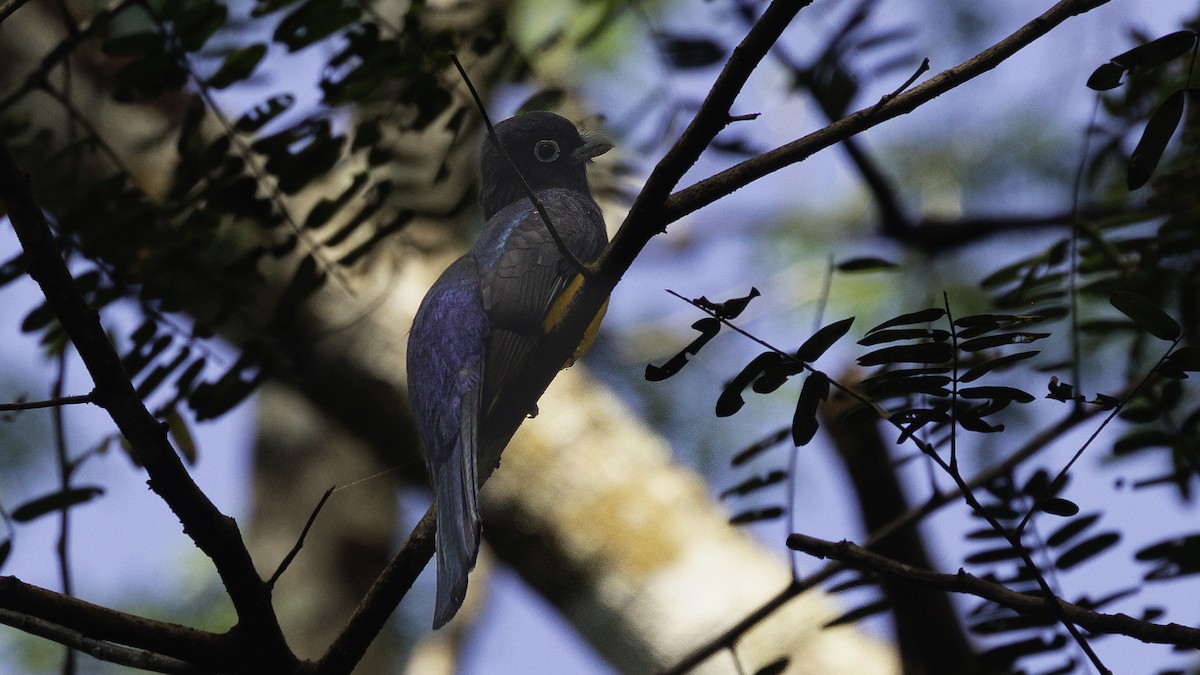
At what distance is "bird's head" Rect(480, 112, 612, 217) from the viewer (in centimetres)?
263

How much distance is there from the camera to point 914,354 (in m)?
2.18

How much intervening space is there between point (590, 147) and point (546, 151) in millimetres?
158

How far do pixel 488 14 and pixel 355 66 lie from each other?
35.4 inches

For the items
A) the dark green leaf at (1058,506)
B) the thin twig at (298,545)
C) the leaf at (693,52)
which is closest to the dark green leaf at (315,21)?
the leaf at (693,52)

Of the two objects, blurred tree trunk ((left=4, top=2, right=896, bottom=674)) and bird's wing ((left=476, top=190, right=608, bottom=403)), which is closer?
bird's wing ((left=476, top=190, right=608, bottom=403))

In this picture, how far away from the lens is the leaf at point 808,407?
2088mm

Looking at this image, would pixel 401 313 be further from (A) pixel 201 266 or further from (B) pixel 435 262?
(A) pixel 201 266

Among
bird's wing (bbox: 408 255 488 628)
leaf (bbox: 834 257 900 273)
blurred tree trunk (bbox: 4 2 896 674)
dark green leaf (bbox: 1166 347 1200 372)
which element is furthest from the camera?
blurred tree trunk (bbox: 4 2 896 674)

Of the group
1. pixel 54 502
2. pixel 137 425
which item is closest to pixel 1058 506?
pixel 137 425

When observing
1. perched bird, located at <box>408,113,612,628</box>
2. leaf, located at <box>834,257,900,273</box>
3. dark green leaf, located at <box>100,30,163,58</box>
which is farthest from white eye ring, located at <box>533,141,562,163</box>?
dark green leaf, located at <box>100,30,163,58</box>

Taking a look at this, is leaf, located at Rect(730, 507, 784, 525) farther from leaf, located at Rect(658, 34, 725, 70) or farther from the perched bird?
leaf, located at Rect(658, 34, 725, 70)

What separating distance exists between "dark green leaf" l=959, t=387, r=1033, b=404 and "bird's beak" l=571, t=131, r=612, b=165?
1.10m

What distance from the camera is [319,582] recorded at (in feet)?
22.7

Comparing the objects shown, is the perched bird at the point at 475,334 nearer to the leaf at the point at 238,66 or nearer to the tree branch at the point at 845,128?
the tree branch at the point at 845,128
